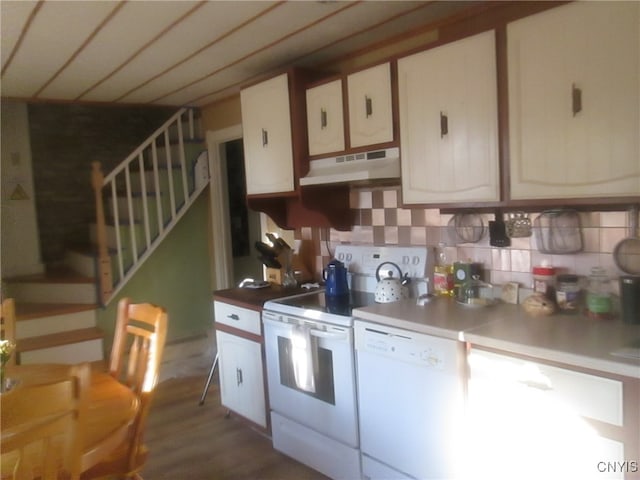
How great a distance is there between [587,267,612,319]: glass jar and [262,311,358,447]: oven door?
971 millimetres

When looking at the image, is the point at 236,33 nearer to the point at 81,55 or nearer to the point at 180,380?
the point at 81,55

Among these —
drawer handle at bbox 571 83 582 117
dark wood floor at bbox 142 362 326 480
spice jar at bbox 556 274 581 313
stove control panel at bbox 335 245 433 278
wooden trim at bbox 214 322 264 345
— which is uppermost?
drawer handle at bbox 571 83 582 117

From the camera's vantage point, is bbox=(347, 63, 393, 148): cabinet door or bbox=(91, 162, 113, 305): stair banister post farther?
bbox=(91, 162, 113, 305): stair banister post

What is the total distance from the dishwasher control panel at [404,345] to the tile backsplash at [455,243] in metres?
0.57

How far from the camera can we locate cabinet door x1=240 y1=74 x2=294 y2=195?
2.92 metres

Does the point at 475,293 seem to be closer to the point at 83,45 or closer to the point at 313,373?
the point at 313,373

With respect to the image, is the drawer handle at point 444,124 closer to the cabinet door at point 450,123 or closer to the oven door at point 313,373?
the cabinet door at point 450,123

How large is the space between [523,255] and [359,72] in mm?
1162

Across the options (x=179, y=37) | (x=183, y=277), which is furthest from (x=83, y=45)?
(x=183, y=277)

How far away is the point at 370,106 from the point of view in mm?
2469

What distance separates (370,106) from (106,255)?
2.46 metres

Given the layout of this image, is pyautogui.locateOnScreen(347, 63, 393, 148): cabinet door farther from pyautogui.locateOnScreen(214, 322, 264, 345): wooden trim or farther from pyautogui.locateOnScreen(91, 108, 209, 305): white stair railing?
pyautogui.locateOnScreen(91, 108, 209, 305): white stair railing

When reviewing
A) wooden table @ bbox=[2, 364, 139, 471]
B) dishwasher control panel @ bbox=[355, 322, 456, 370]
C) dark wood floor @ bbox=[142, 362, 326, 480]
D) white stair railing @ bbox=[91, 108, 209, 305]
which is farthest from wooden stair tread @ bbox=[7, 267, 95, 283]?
dishwasher control panel @ bbox=[355, 322, 456, 370]

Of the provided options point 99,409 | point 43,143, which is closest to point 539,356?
point 99,409
